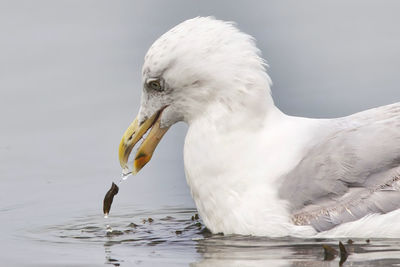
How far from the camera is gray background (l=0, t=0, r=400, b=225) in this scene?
11.2 metres

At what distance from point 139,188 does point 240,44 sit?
2.13 m

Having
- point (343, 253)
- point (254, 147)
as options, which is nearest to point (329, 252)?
point (343, 253)

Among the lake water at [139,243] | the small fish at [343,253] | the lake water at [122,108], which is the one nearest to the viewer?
the small fish at [343,253]

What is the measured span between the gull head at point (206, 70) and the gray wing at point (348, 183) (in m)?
0.73

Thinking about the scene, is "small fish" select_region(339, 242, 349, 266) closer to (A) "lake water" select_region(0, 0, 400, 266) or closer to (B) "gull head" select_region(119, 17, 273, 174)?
(A) "lake water" select_region(0, 0, 400, 266)

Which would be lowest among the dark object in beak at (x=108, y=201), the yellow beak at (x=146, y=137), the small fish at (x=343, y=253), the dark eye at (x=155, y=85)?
the small fish at (x=343, y=253)

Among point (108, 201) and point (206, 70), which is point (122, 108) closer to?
point (108, 201)

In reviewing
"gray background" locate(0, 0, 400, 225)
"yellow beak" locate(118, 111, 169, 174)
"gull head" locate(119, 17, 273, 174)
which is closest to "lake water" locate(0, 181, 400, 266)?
"gray background" locate(0, 0, 400, 225)

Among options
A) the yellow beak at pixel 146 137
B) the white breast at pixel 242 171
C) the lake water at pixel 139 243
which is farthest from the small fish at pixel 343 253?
the yellow beak at pixel 146 137

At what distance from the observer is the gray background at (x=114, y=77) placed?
1119 cm

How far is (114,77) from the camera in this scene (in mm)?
13391

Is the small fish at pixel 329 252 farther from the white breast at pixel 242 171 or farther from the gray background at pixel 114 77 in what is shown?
the gray background at pixel 114 77

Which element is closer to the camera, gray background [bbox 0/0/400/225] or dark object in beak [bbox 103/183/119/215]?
dark object in beak [bbox 103/183/119/215]

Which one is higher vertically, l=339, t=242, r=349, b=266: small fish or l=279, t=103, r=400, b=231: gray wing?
l=279, t=103, r=400, b=231: gray wing
